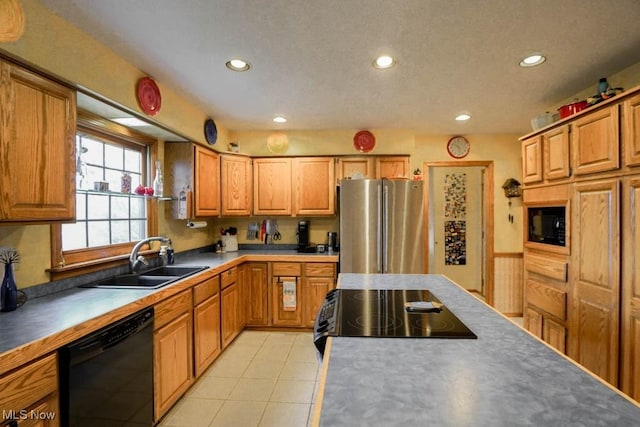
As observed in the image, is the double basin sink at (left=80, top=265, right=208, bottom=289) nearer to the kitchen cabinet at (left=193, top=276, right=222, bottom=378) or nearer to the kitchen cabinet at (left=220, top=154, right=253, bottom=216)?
the kitchen cabinet at (left=193, top=276, right=222, bottom=378)

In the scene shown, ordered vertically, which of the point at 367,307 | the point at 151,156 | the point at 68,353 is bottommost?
the point at 68,353

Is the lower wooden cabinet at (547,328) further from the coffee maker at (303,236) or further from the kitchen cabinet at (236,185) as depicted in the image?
the kitchen cabinet at (236,185)

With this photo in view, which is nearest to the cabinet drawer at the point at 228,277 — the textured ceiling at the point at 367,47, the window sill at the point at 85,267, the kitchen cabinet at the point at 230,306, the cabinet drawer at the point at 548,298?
the kitchen cabinet at the point at 230,306

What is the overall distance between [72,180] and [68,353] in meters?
0.90

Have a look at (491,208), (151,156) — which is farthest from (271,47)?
(491,208)

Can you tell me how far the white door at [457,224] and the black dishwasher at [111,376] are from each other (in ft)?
14.2

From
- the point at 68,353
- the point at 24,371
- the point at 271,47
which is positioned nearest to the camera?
the point at 24,371

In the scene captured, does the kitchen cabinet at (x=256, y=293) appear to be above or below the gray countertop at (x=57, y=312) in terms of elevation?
below

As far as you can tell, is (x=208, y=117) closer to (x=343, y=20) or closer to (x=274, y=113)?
(x=274, y=113)

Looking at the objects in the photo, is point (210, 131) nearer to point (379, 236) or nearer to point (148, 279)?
point (148, 279)

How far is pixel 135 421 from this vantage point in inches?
68.6

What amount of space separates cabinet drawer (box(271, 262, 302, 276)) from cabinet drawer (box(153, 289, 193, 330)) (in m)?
1.30

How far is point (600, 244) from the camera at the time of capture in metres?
2.02

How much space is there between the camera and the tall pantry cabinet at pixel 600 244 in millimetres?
1804
